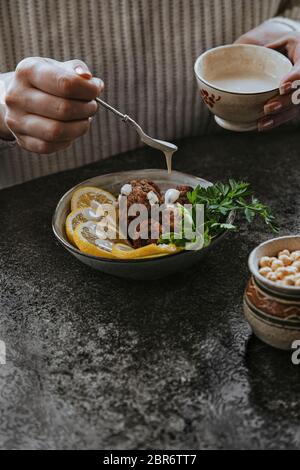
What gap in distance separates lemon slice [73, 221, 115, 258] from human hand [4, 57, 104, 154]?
175 millimetres

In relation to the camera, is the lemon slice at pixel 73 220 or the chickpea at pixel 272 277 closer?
the chickpea at pixel 272 277

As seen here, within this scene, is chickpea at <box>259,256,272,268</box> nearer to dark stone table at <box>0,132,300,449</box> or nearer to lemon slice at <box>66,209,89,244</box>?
dark stone table at <box>0,132,300,449</box>

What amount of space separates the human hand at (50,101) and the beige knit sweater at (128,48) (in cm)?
33

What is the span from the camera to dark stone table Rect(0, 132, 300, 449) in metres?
1.08

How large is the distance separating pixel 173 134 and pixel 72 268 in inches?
28.9

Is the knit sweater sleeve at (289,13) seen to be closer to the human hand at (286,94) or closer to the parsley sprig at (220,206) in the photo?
the human hand at (286,94)

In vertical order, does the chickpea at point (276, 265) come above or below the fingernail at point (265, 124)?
below

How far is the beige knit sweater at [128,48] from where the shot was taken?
1774mm

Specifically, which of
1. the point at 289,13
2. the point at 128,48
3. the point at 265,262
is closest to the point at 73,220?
the point at 265,262

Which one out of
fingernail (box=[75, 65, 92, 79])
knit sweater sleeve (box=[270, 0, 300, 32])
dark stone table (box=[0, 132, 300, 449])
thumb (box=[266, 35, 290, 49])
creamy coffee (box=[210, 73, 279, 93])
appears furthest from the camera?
knit sweater sleeve (box=[270, 0, 300, 32])

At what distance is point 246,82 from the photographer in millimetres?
1617

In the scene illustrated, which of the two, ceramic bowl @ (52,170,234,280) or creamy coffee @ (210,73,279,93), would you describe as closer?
ceramic bowl @ (52,170,234,280)

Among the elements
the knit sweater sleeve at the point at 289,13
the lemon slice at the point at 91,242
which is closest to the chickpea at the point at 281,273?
the lemon slice at the point at 91,242

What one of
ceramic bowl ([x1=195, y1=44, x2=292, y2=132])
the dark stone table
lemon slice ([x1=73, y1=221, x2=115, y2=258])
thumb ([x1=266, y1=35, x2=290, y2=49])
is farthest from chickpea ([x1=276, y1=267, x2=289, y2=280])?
thumb ([x1=266, y1=35, x2=290, y2=49])
